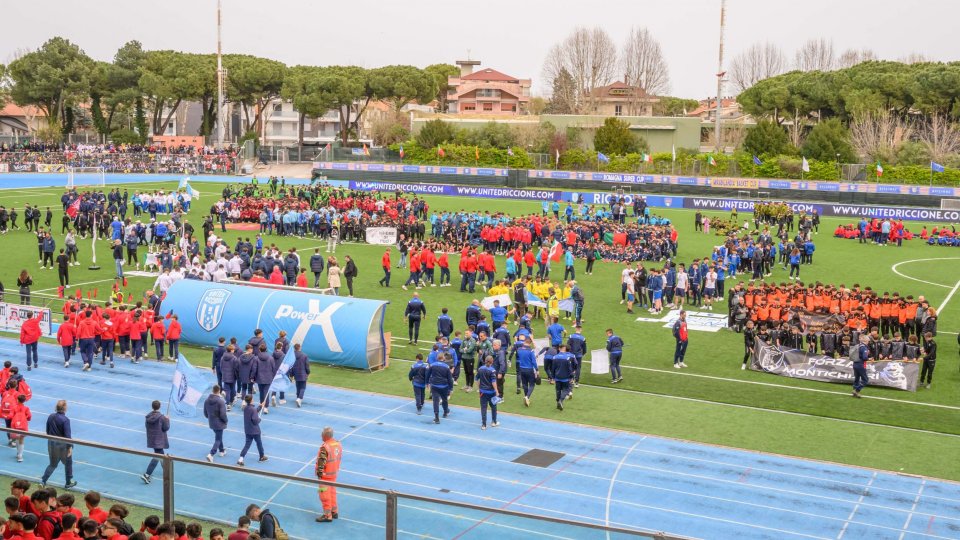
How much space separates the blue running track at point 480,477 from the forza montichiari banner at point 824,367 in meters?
5.56

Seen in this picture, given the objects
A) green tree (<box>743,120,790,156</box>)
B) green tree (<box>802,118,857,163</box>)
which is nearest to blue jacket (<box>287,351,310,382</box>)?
green tree (<box>802,118,857,163</box>)

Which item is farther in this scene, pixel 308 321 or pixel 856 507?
pixel 308 321

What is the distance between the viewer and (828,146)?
72.7 metres

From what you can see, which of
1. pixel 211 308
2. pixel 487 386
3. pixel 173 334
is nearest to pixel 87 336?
pixel 173 334

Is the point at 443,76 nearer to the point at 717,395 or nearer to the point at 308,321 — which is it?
the point at 308,321

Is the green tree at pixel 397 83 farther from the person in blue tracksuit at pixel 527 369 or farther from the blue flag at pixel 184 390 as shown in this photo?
the blue flag at pixel 184 390

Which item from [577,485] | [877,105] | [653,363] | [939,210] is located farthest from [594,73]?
[577,485]

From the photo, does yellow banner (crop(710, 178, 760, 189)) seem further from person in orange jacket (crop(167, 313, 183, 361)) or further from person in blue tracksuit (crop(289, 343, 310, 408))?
person in blue tracksuit (crop(289, 343, 310, 408))

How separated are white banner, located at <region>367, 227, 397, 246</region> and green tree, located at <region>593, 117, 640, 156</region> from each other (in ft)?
133

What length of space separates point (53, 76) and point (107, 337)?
249 ft

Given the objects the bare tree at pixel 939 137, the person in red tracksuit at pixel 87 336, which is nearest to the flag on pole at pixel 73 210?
the person in red tracksuit at pixel 87 336

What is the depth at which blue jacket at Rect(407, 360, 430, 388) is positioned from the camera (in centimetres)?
1923

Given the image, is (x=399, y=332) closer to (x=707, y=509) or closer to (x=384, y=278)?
(x=384, y=278)

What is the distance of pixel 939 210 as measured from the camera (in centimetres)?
5603
